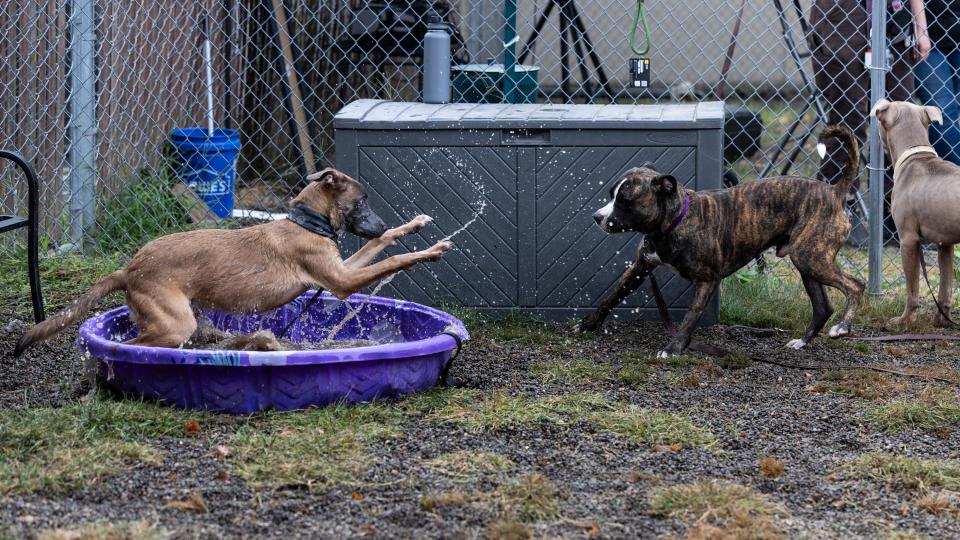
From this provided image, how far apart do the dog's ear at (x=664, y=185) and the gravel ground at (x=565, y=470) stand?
0.81 m

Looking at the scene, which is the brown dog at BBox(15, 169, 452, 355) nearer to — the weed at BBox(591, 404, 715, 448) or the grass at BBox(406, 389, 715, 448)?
the grass at BBox(406, 389, 715, 448)

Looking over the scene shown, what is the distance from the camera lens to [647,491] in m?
3.67

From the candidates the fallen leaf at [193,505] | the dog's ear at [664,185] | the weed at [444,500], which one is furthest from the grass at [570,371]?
the fallen leaf at [193,505]

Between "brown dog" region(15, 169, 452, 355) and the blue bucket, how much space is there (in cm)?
332

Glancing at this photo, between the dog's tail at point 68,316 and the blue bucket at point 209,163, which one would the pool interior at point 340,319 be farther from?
the blue bucket at point 209,163

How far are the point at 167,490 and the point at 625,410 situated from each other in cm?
181

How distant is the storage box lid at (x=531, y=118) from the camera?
19.2 feet

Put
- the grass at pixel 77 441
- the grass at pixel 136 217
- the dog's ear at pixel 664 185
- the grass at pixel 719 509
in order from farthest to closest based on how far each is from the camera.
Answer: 1. the grass at pixel 136 217
2. the dog's ear at pixel 664 185
3. the grass at pixel 77 441
4. the grass at pixel 719 509

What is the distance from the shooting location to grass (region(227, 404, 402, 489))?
369cm

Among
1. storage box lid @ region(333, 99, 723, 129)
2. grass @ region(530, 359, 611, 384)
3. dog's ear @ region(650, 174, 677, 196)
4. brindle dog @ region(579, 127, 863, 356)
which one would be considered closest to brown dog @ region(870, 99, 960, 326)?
brindle dog @ region(579, 127, 863, 356)

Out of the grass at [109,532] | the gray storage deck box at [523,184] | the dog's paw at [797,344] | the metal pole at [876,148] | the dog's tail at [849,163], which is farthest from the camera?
the metal pole at [876,148]

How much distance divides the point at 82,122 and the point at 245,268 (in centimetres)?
297

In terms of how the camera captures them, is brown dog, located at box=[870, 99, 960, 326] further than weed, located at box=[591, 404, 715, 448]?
Yes

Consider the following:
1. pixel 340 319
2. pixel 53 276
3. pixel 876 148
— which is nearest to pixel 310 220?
pixel 340 319
